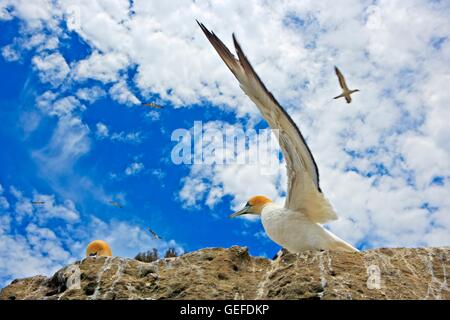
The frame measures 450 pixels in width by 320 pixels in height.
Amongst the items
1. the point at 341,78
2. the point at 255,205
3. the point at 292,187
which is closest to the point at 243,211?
the point at 255,205

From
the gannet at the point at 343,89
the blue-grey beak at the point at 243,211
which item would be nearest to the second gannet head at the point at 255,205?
the blue-grey beak at the point at 243,211

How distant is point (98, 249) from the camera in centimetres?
960

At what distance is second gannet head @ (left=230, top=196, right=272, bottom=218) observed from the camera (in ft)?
28.7

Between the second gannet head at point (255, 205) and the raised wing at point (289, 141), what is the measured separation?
0.99 metres

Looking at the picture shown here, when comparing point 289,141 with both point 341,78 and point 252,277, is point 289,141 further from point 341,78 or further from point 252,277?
point 341,78

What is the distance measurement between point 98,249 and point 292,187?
3.94 meters

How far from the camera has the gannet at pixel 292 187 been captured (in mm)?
6874

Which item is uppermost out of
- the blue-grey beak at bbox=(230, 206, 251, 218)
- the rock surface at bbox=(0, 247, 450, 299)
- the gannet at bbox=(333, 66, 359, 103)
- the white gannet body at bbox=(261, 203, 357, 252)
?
the gannet at bbox=(333, 66, 359, 103)

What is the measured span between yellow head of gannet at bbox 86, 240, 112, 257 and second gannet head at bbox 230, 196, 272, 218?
2.50 m

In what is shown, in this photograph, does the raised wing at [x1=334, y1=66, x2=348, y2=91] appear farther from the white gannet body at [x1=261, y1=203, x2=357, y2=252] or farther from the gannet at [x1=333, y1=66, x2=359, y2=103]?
the white gannet body at [x1=261, y1=203, x2=357, y2=252]

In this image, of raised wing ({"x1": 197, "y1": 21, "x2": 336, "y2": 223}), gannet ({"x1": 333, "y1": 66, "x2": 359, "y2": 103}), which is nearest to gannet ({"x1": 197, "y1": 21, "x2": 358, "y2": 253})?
raised wing ({"x1": 197, "y1": 21, "x2": 336, "y2": 223})

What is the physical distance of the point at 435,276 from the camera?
21.7 feet
